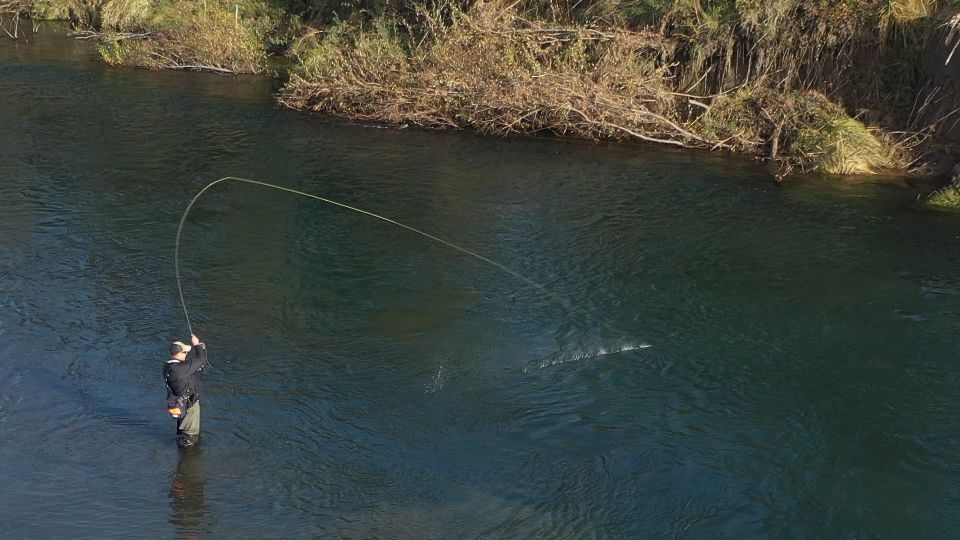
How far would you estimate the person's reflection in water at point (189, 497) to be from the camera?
883cm

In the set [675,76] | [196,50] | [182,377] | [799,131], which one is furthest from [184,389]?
→ [196,50]

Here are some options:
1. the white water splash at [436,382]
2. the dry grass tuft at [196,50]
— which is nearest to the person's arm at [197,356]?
the white water splash at [436,382]

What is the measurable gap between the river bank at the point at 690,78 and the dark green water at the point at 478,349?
1083 millimetres

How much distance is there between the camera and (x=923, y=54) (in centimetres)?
2011

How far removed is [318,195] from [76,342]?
639 cm

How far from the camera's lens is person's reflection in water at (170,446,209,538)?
29.0ft

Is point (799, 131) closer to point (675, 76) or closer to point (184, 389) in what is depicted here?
point (675, 76)

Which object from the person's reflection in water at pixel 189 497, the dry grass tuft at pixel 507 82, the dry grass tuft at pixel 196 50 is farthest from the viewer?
the dry grass tuft at pixel 196 50

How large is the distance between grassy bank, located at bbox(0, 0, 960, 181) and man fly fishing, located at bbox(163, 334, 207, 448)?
13056mm

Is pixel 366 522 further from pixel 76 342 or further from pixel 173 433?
pixel 76 342

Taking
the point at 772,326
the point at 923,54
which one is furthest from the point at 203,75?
the point at 772,326

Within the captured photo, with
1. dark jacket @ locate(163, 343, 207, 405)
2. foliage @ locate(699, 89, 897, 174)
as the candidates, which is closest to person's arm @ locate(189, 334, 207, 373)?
dark jacket @ locate(163, 343, 207, 405)

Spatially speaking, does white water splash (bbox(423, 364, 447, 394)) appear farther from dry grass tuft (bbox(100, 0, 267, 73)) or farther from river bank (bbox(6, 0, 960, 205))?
dry grass tuft (bbox(100, 0, 267, 73))

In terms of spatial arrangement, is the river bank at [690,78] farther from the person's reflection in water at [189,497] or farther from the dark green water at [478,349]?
the person's reflection in water at [189,497]
